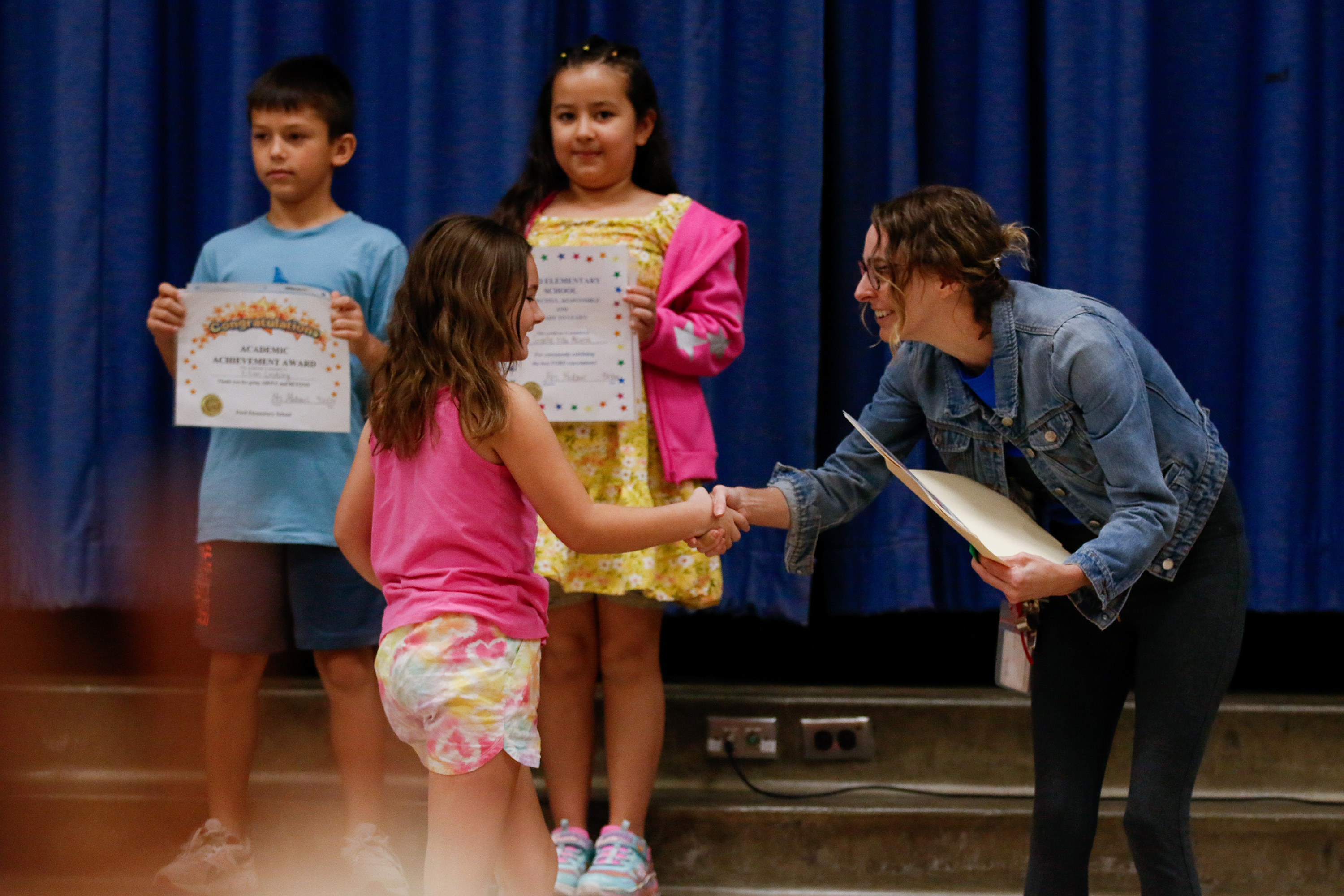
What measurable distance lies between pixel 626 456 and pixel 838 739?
38.8 inches

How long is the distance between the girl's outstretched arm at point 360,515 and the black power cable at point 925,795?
1.27 metres

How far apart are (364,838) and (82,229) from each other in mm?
1730

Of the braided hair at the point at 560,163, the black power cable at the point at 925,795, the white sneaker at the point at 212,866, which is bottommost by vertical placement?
the white sneaker at the point at 212,866

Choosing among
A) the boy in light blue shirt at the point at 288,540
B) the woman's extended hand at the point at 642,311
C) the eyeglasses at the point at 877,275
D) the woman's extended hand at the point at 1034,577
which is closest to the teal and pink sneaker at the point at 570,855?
the boy in light blue shirt at the point at 288,540

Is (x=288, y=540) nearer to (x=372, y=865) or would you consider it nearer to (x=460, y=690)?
(x=372, y=865)

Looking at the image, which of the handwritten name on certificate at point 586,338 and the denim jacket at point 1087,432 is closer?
the denim jacket at point 1087,432

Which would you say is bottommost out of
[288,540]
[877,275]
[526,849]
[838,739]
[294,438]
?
[838,739]

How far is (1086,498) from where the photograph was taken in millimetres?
1905

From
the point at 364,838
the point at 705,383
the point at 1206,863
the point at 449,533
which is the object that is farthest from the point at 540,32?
the point at 1206,863

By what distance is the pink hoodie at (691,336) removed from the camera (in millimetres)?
2406

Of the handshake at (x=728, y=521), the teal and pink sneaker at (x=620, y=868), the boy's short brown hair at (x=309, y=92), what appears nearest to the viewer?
the handshake at (x=728, y=521)

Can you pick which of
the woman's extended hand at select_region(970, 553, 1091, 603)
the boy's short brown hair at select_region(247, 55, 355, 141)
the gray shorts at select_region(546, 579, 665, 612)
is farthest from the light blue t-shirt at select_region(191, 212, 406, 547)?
the woman's extended hand at select_region(970, 553, 1091, 603)
